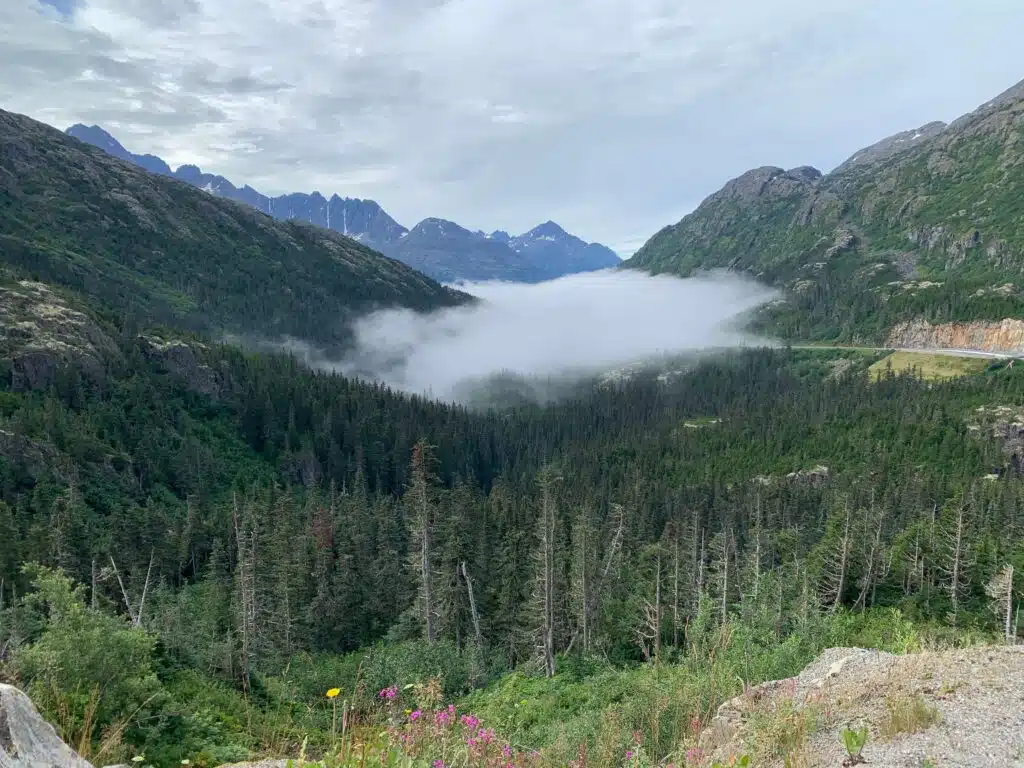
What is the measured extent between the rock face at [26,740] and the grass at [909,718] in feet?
31.4

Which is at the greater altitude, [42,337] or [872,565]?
[42,337]

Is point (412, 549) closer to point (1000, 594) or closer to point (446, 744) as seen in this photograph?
point (446, 744)

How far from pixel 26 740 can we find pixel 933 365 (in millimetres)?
225278

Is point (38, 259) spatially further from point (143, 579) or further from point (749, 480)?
point (749, 480)

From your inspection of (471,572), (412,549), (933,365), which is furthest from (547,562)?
(933,365)

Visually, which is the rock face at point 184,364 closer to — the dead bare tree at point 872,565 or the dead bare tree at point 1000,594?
the dead bare tree at point 872,565

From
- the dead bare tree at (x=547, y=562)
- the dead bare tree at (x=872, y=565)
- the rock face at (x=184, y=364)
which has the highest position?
the rock face at (x=184, y=364)

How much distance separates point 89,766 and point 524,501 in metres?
68.7

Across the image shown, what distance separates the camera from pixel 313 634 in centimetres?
4869

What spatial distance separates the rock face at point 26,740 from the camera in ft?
17.5

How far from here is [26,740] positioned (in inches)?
220

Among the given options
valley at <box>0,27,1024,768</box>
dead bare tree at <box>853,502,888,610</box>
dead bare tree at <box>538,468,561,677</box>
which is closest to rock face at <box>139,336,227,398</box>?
valley at <box>0,27,1024,768</box>

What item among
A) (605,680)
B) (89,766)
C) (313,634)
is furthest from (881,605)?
(89,766)

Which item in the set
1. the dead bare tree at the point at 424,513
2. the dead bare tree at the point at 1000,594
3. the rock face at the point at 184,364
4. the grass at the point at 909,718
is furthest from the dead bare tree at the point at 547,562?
the rock face at the point at 184,364
